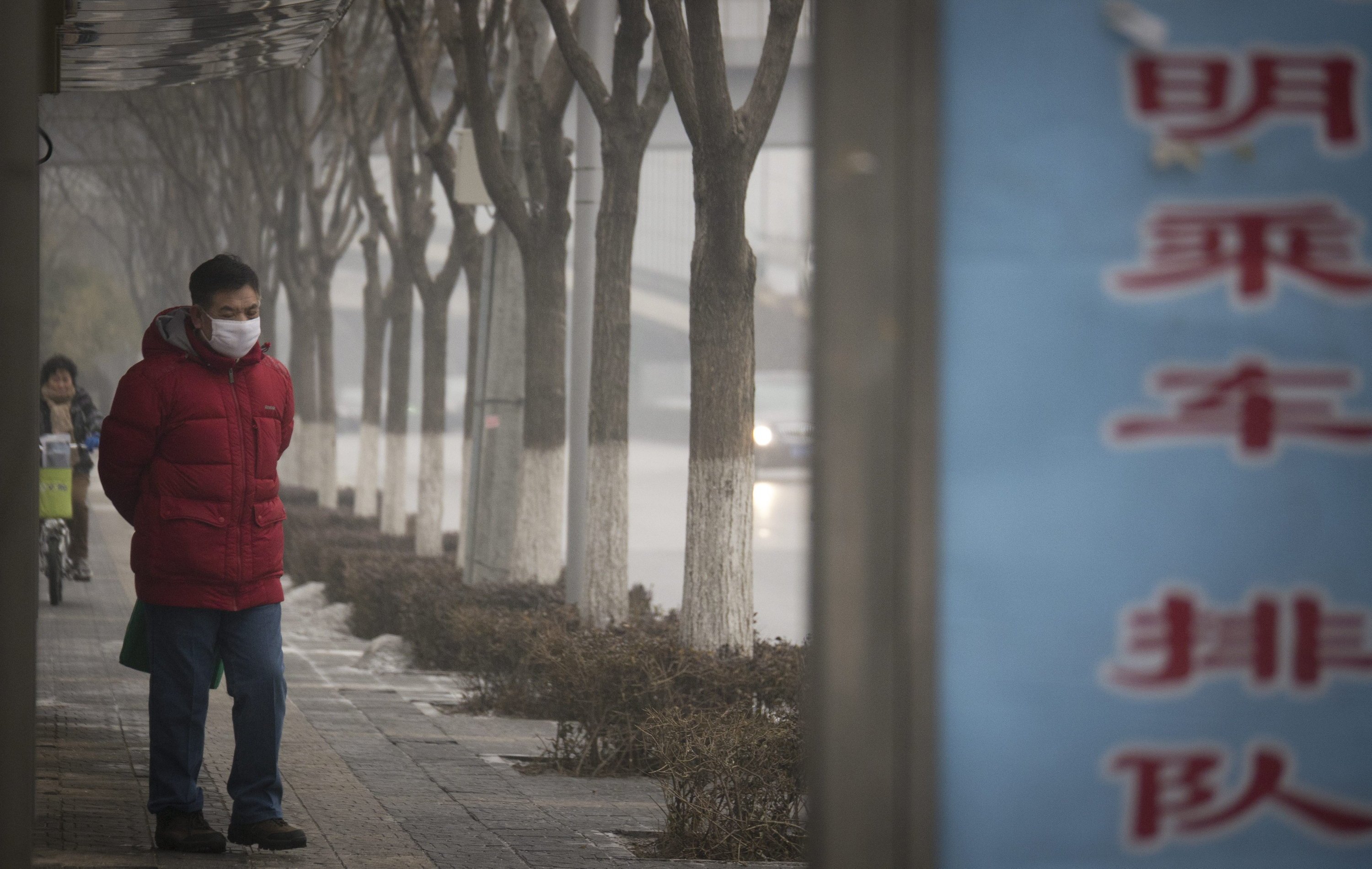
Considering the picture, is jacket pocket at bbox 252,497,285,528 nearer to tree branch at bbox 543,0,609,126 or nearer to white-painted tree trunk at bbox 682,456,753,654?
white-painted tree trunk at bbox 682,456,753,654

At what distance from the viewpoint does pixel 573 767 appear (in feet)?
24.8

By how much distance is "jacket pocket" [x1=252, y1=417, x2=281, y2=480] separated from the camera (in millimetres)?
5363

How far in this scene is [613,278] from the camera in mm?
10336

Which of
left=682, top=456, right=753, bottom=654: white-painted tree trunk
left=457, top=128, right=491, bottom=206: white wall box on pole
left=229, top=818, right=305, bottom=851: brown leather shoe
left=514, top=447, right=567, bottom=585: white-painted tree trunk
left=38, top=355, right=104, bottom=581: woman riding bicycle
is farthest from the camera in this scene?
left=38, top=355, right=104, bottom=581: woman riding bicycle

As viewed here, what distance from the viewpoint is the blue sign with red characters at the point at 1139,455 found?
260cm

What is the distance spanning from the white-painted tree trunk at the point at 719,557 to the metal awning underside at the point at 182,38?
2.88 m

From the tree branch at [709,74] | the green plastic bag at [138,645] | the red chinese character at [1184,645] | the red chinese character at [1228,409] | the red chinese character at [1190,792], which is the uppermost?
the tree branch at [709,74]

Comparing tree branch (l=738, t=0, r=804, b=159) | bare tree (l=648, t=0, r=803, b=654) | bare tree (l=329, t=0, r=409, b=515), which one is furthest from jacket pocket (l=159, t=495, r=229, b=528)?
bare tree (l=329, t=0, r=409, b=515)

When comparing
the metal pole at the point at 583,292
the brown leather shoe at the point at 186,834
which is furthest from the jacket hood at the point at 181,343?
the metal pole at the point at 583,292

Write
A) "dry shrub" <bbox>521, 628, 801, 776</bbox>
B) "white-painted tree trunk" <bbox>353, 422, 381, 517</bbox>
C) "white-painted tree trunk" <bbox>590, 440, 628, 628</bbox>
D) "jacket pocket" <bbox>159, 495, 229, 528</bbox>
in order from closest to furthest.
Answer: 1. "jacket pocket" <bbox>159, 495, 229, 528</bbox>
2. "dry shrub" <bbox>521, 628, 801, 776</bbox>
3. "white-painted tree trunk" <bbox>590, 440, 628, 628</bbox>
4. "white-painted tree trunk" <bbox>353, 422, 381, 517</bbox>

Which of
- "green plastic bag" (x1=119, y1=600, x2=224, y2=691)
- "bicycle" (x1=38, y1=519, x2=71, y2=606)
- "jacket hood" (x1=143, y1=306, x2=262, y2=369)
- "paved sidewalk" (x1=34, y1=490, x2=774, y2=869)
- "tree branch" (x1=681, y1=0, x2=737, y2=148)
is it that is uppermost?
"tree branch" (x1=681, y1=0, x2=737, y2=148)

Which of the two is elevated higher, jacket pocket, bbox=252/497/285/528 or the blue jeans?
jacket pocket, bbox=252/497/285/528

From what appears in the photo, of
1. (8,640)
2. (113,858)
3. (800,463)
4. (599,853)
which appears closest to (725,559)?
(599,853)

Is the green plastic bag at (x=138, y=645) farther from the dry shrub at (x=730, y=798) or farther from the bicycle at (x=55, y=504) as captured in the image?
the bicycle at (x=55, y=504)
